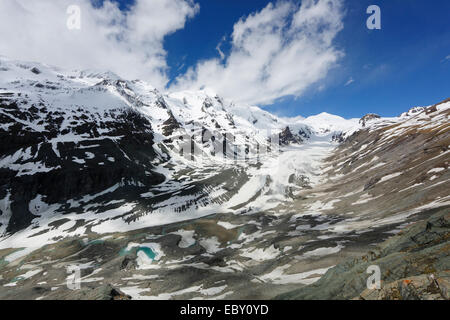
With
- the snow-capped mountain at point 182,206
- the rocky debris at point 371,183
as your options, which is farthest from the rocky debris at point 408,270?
the rocky debris at point 371,183

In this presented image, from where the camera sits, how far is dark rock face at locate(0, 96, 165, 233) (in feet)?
430

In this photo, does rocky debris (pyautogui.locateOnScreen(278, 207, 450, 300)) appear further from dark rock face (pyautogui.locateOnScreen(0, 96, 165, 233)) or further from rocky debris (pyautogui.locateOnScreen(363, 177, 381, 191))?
dark rock face (pyautogui.locateOnScreen(0, 96, 165, 233))

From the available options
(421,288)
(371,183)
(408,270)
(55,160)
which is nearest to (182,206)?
(371,183)

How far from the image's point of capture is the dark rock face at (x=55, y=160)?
131125 mm

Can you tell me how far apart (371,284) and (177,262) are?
50.5 m

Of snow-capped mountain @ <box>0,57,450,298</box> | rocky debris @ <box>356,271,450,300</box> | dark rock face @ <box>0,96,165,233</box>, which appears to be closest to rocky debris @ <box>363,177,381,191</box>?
snow-capped mountain @ <box>0,57,450,298</box>

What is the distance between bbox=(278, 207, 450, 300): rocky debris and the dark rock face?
140296 millimetres

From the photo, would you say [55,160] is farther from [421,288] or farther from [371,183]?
[421,288]

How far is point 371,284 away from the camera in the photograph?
13.6 metres

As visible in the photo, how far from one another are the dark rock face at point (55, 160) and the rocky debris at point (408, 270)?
140 metres

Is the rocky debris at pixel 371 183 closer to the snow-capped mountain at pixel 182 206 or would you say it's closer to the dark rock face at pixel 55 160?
the snow-capped mountain at pixel 182 206
